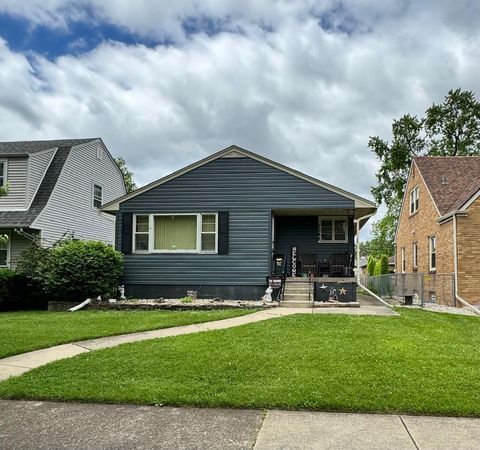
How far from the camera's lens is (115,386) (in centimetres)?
530

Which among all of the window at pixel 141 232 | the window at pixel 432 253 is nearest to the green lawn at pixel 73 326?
the window at pixel 141 232

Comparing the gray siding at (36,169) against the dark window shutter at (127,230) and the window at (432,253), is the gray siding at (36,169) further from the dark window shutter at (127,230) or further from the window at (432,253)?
the window at (432,253)

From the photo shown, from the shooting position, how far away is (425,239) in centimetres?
2048

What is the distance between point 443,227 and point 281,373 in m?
14.0

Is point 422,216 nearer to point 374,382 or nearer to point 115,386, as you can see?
point 374,382

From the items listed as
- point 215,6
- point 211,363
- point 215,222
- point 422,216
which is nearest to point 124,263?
point 215,222

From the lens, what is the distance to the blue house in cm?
1484

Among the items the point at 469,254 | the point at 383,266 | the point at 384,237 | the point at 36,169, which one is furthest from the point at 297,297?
the point at 384,237

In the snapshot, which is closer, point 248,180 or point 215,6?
point 215,6

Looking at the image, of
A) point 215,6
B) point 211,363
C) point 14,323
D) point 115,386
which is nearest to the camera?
point 115,386

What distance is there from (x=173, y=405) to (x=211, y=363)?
1.49 meters

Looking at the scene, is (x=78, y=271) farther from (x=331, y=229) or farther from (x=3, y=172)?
(x=331, y=229)

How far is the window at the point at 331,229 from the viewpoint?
652 inches

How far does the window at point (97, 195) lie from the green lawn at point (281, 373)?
50.3ft
